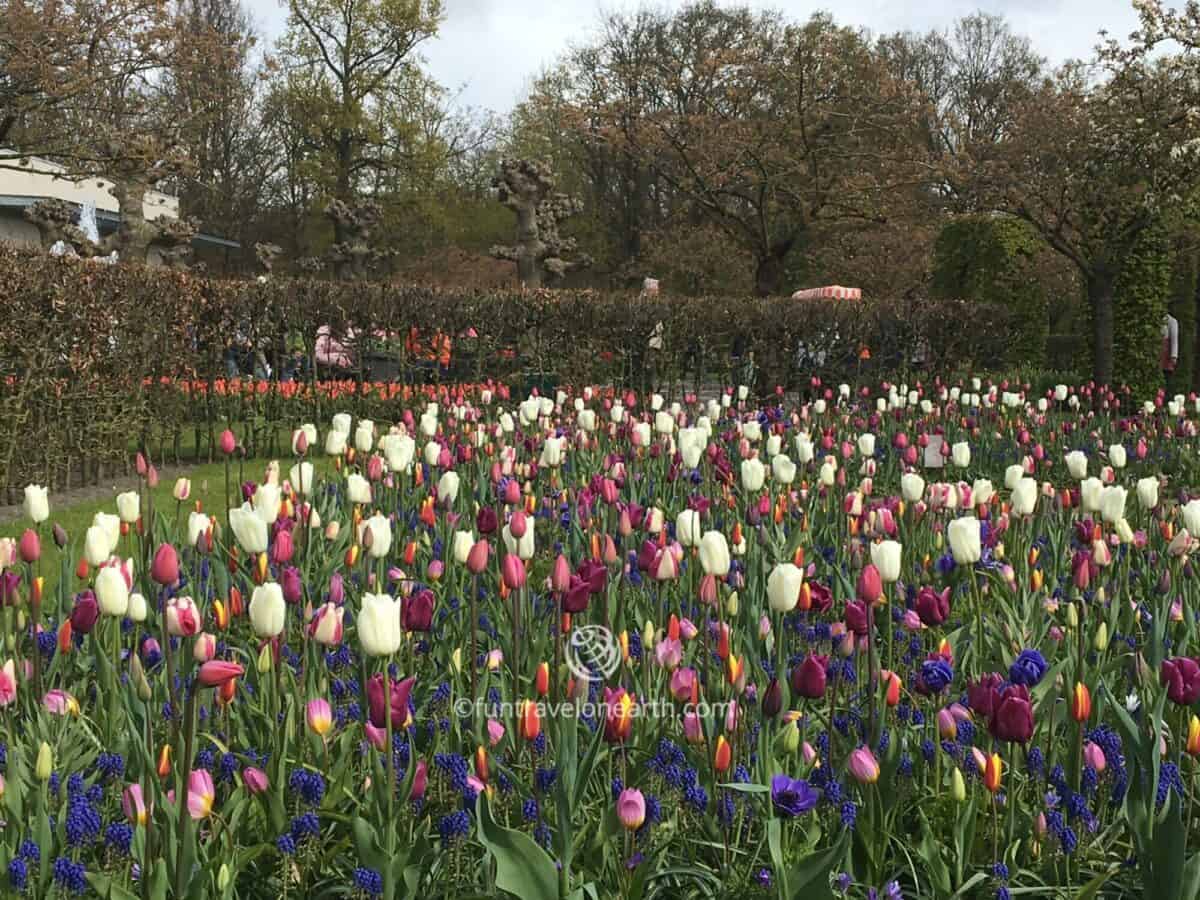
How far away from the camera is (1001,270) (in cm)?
2119

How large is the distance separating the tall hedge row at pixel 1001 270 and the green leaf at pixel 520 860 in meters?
19.6

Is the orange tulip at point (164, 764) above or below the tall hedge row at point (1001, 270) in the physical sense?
below

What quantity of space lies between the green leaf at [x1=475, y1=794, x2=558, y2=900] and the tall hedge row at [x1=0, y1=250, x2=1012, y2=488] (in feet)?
21.4

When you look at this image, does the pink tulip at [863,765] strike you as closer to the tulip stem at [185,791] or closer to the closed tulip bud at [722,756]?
the closed tulip bud at [722,756]

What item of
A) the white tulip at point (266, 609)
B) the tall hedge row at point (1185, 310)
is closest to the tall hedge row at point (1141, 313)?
the tall hedge row at point (1185, 310)

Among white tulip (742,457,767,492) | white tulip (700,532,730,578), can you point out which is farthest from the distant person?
white tulip (700,532,730,578)

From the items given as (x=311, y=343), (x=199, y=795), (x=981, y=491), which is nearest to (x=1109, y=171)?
(x=311, y=343)

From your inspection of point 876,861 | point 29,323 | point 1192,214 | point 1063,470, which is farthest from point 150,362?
point 1192,214

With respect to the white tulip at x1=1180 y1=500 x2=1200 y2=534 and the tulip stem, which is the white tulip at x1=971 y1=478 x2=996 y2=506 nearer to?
the white tulip at x1=1180 y1=500 x2=1200 y2=534

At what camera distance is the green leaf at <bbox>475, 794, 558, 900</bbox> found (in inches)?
68.8

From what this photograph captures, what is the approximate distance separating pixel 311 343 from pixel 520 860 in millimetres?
Result: 9888

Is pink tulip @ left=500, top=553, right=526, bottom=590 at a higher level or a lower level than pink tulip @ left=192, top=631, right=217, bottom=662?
higher

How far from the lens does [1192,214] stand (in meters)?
16.2

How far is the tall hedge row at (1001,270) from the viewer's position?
20.5 metres
